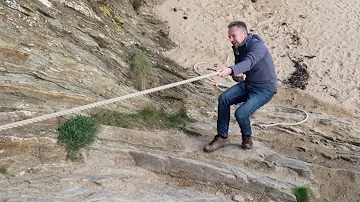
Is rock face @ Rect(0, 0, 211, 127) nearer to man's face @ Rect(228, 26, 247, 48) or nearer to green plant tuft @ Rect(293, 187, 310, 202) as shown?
man's face @ Rect(228, 26, 247, 48)

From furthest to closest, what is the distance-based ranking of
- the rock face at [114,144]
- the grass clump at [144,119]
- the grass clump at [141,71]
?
the grass clump at [141,71] < the grass clump at [144,119] < the rock face at [114,144]

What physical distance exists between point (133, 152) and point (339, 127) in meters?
5.06

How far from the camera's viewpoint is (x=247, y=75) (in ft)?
22.4

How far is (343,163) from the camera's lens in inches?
319

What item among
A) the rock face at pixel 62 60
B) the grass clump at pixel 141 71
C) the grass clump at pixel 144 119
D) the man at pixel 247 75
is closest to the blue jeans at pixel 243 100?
the man at pixel 247 75

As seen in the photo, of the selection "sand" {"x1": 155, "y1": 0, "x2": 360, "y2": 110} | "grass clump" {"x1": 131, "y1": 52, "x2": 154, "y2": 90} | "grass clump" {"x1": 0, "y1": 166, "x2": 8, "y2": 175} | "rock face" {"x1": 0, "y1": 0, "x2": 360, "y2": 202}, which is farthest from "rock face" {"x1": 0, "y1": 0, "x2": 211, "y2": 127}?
"sand" {"x1": 155, "y1": 0, "x2": 360, "y2": 110}

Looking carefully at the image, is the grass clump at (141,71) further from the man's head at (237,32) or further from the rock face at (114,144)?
the man's head at (237,32)

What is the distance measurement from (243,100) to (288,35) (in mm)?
8759

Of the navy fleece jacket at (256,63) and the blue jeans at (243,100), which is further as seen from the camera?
the blue jeans at (243,100)

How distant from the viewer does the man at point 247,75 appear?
6434 mm

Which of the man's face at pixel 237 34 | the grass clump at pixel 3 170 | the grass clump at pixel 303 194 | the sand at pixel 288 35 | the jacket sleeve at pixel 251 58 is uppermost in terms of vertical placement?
the sand at pixel 288 35

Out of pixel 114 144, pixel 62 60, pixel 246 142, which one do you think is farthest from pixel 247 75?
pixel 62 60

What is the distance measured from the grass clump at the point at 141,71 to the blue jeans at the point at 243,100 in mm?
2973

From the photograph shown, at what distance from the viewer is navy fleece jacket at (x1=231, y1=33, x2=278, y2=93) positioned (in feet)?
21.1
